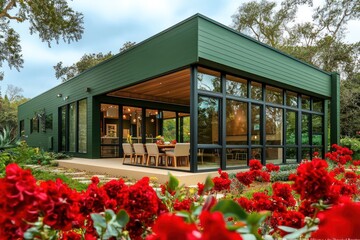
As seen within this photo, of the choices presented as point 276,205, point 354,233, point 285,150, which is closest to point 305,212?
point 276,205

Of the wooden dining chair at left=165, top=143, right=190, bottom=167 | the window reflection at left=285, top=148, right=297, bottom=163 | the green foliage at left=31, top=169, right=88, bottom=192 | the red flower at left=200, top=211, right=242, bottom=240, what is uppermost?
the red flower at left=200, top=211, right=242, bottom=240

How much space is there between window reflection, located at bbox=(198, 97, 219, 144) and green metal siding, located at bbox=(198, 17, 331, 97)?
3.31 ft

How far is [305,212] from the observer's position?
114 cm

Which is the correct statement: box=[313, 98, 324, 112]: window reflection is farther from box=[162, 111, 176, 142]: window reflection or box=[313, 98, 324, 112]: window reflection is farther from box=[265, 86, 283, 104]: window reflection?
box=[162, 111, 176, 142]: window reflection

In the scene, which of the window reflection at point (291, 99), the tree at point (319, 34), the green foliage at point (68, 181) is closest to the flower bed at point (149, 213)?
the green foliage at point (68, 181)

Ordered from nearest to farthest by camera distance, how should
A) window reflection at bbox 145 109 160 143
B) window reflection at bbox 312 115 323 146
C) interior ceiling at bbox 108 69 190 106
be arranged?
interior ceiling at bbox 108 69 190 106 → window reflection at bbox 312 115 323 146 → window reflection at bbox 145 109 160 143

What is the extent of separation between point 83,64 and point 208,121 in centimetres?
2117

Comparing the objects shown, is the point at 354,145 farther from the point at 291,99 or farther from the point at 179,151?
the point at 179,151

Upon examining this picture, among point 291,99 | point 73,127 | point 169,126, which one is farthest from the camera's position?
point 169,126

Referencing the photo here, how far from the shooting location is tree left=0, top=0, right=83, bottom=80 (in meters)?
11.1

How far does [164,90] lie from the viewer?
10.5m

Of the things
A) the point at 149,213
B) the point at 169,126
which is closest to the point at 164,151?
the point at 169,126

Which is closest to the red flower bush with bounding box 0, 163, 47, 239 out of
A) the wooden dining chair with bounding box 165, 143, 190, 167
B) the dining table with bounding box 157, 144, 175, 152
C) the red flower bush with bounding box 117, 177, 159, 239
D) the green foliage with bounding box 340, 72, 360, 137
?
the red flower bush with bounding box 117, 177, 159, 239

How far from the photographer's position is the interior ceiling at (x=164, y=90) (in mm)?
8289
